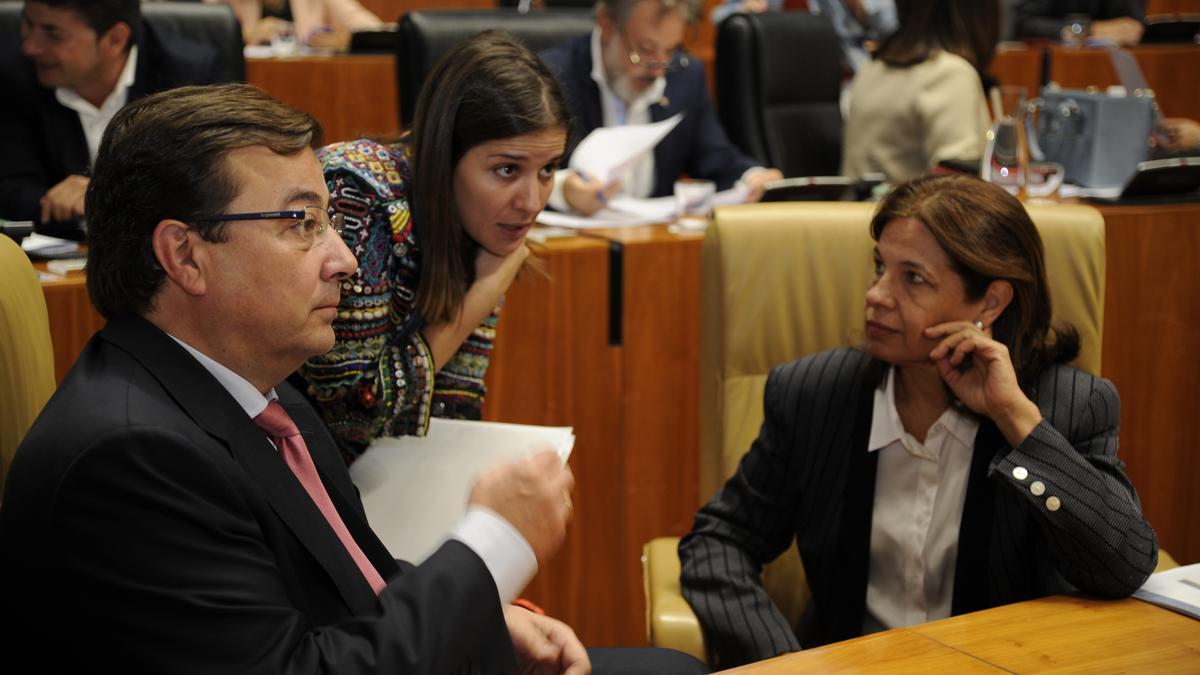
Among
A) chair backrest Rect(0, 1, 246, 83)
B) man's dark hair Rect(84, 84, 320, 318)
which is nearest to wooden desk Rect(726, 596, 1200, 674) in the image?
man's dark hair Rect(84, 84, 320, 318)

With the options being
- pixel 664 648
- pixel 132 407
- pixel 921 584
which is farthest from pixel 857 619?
pixel 132 407

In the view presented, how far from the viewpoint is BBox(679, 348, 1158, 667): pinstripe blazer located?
1568mm

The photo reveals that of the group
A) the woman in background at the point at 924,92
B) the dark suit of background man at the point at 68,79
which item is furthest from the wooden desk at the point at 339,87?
the woman in background at the point at 924,92

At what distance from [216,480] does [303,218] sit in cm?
29

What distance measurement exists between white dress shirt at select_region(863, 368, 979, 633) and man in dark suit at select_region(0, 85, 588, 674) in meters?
0.76

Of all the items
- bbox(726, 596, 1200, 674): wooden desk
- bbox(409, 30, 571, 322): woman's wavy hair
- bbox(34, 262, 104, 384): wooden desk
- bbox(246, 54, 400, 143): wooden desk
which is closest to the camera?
bbox(726, 596, 1200, 674): wooden desk

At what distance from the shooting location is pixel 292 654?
103cm

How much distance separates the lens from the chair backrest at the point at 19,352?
1.35 metres

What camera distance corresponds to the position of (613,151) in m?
2.84

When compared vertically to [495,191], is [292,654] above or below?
below

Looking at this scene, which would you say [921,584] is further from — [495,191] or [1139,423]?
[1139,423]

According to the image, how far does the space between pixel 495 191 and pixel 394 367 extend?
11.3 inches

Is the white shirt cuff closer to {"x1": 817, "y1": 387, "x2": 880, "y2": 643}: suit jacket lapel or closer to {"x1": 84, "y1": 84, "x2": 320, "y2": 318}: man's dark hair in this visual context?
{"x1": 84, "y1": 84, "x2": 320, "y2": 318}: man's dark hair

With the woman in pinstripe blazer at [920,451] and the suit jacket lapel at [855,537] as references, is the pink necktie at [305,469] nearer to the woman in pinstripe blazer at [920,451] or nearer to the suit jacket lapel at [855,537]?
the woman in pinstripe blazer at [920,451]
